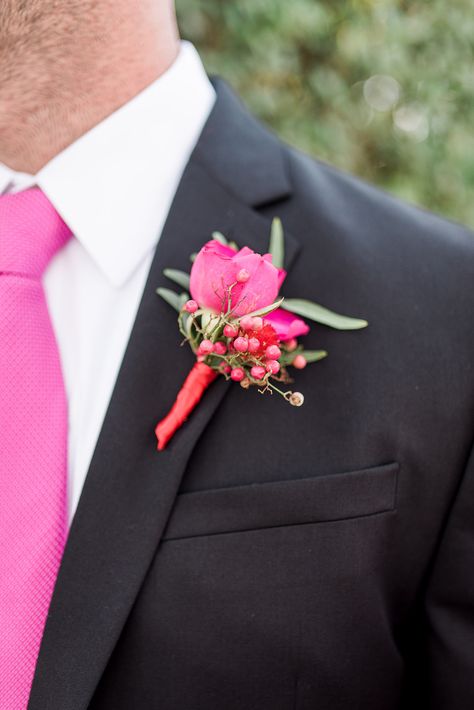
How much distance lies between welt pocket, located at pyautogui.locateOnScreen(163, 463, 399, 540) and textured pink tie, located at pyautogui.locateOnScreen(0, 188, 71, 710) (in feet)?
0.61

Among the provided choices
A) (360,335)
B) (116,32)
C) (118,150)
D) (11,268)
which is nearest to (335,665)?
(360,335)

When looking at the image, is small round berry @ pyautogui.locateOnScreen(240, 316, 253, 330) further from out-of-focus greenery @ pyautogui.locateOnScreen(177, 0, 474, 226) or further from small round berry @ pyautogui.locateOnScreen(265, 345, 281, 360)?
out-of-focus greenery @ pyautogui.locateOnScreen(177, 0, 474, 226)

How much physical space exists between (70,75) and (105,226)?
255 millimetres

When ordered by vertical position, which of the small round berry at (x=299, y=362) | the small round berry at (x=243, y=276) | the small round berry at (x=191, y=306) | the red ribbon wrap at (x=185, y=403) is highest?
the small round berry at (x=243, y=276)

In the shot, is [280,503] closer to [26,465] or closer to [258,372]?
[258,372]

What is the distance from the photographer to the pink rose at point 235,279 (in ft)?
3.06

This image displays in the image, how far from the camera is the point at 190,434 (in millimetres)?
1090

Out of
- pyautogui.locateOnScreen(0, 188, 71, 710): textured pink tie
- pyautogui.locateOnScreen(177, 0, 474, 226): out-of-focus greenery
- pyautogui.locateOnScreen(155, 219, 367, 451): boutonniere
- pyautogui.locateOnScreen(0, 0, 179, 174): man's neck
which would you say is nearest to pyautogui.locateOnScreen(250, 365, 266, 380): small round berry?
pyautogui.locateOnScreen(155, 219, 367, 451): boutonniere

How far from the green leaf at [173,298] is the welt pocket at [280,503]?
0.29 meters

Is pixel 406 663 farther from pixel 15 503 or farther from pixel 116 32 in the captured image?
pixel 116 32

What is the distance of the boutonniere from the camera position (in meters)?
0.93

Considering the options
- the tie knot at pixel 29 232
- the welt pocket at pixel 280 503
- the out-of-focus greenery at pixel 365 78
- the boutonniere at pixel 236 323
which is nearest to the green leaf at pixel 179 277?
the boutonniere at pixel 236 323

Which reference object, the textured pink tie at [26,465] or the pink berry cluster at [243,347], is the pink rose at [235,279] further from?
the textured pink tie at [26,465]

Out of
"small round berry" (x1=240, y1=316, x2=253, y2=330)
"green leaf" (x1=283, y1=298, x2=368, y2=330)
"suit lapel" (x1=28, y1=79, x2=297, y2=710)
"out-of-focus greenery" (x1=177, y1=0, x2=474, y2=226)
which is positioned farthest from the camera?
"out-of-focus greenery" (x1=177, y1=0, x2=474, y2=226)
